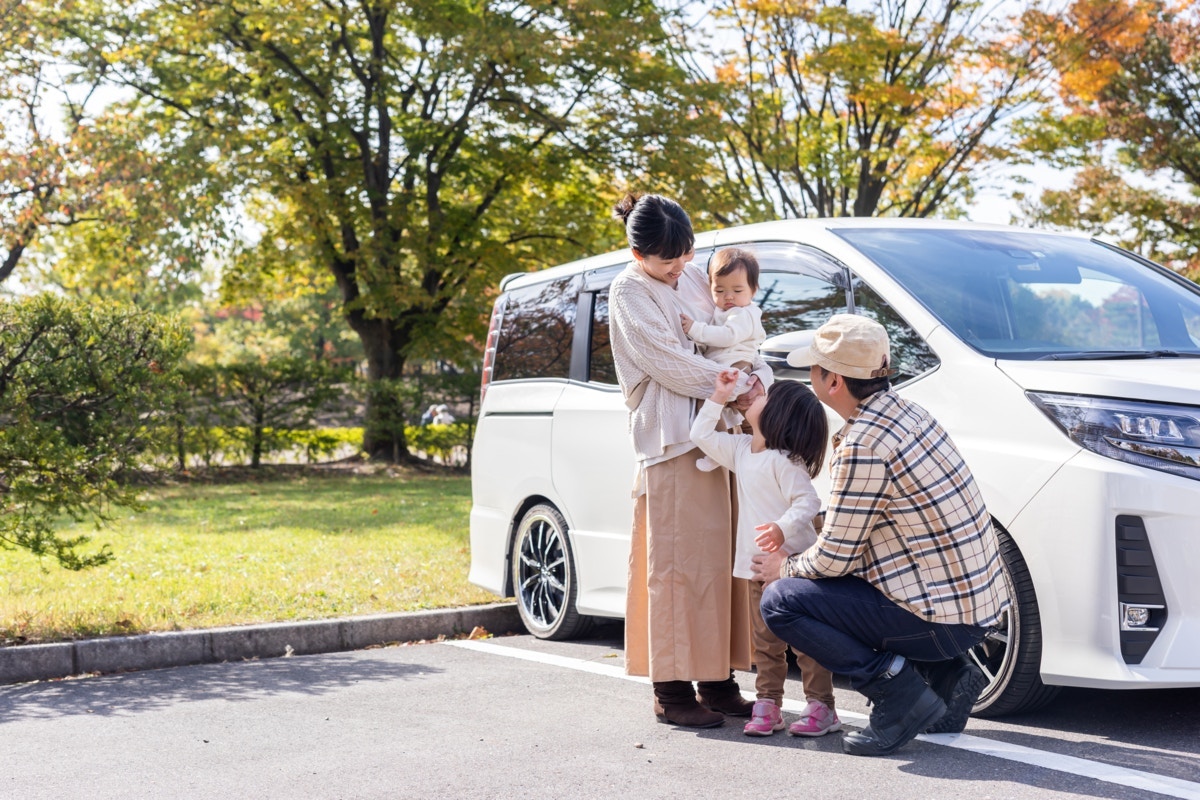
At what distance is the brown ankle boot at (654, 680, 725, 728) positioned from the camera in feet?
15.3

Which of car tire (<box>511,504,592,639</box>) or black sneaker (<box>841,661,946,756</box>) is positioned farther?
car tire (<box>511,504,592,639</box>)

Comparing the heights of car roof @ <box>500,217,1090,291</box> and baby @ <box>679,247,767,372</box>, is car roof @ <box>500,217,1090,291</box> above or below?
above

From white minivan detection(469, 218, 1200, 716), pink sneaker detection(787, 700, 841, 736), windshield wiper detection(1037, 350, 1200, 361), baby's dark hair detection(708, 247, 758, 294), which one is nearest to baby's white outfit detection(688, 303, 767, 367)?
baby's dark hair detection(708, 247, 758, 294)

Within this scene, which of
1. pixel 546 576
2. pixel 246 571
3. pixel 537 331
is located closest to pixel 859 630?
pixel 546 576

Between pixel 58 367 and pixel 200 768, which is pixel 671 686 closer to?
pixel 200 768

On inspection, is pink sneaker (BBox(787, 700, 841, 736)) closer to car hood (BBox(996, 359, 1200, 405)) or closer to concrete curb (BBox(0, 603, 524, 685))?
car hood (BBox(996, 359, 1200, 405))

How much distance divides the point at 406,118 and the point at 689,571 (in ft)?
56.4

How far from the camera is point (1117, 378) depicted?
4219 mm

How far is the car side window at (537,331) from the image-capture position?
22.0 feet

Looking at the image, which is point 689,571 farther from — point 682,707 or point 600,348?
point 600,348

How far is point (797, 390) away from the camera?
4391mm

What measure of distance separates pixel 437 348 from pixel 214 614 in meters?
15.1

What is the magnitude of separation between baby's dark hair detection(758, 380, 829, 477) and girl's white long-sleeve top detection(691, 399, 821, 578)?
4 cm

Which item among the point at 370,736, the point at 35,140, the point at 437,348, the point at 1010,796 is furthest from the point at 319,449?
the point at 1010,796
